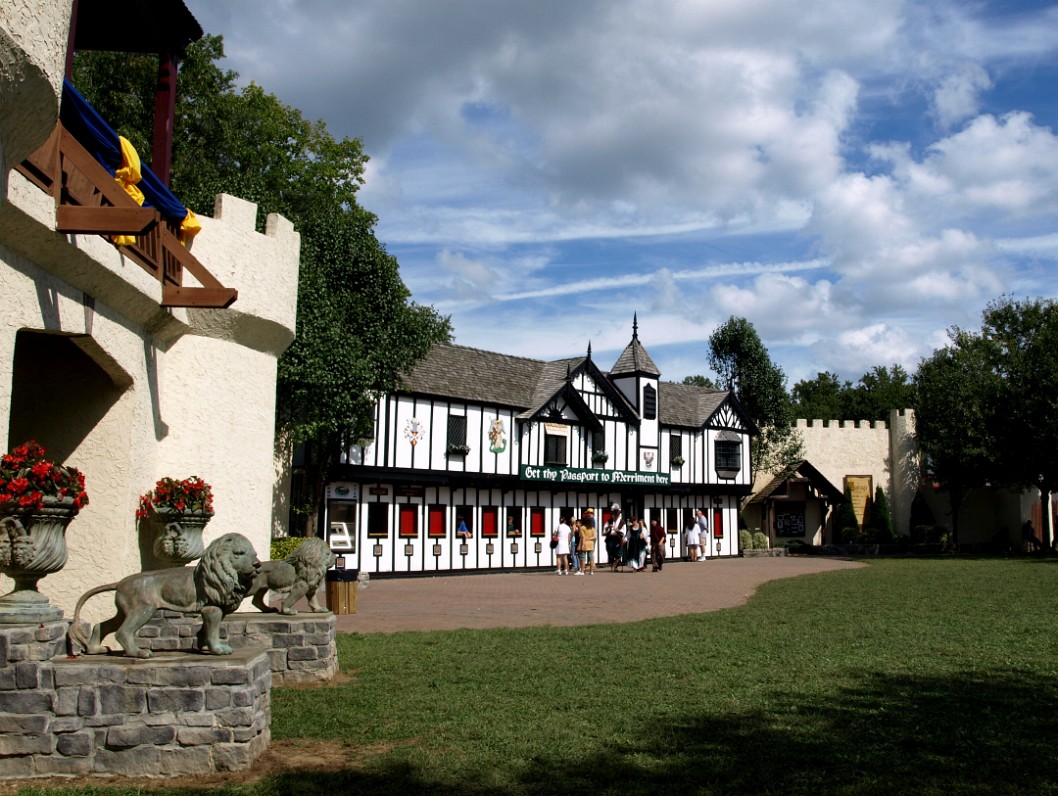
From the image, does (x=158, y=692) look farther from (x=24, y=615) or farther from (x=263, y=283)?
(x=263, y=283)

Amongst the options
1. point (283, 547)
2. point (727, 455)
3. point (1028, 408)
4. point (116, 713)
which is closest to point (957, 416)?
point (1028, 408)

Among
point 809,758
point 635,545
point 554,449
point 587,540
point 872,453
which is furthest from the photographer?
point 872,453

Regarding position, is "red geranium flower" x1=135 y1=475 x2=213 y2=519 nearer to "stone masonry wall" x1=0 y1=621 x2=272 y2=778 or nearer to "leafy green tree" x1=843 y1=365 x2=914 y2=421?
"stone masonry wall" x1=0 y1=621 x2=272 y2=778

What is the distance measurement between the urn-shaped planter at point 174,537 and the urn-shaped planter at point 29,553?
338cm

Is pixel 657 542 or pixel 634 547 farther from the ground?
pixel 657 542

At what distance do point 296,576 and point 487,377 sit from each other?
2114cm

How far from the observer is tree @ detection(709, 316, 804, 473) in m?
43.6

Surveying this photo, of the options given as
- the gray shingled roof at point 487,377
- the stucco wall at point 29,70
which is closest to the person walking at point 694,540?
the gray shingled roof at point 487,377

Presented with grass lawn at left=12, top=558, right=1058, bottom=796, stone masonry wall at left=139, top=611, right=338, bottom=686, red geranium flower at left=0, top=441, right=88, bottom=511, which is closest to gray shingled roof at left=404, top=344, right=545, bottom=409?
grass lawn at left=12, top=558, right=1058, bottom=796

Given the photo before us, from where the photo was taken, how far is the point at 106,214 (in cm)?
666

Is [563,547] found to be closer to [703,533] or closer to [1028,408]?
[703,533]

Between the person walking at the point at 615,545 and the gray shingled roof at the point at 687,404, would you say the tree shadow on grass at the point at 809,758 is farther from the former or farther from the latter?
the gray shingled roof at the point at 687,404

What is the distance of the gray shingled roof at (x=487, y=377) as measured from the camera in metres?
27.5

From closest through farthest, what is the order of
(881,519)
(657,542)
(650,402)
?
1. (657,542)
2. (650,402)
3. (881,519)
